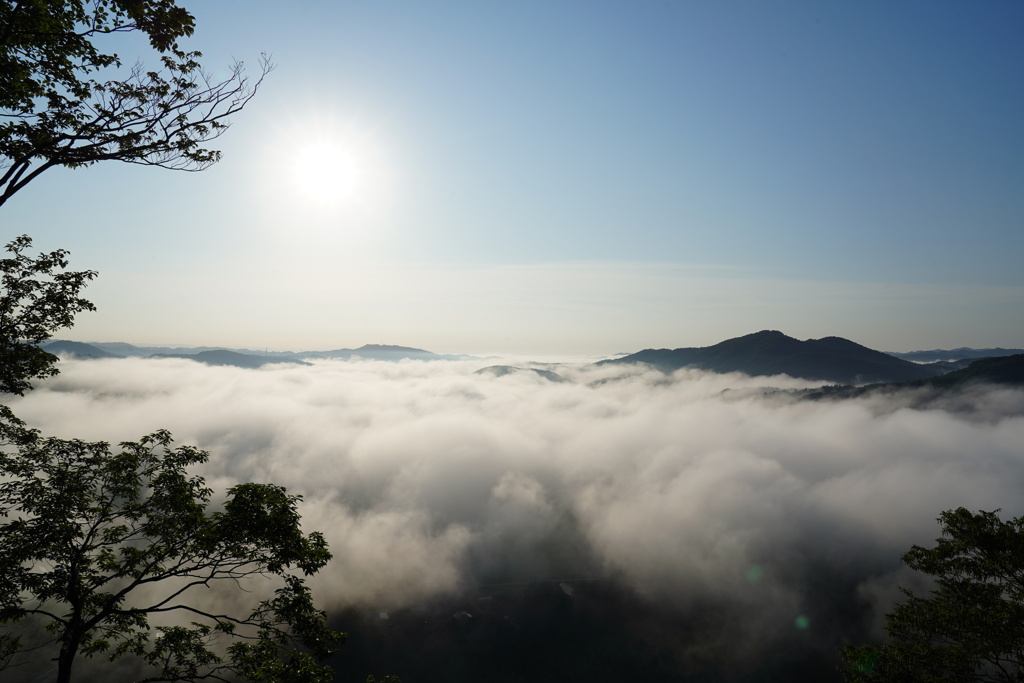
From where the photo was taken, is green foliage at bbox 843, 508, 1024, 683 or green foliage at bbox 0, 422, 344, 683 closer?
green foliage at bbox 0, 422, 344, 683

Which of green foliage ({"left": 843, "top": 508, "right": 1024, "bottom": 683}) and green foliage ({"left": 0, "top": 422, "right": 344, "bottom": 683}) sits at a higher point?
green foliage ({"left": 0, "top": 422, "right": 344, "bottom": 683})

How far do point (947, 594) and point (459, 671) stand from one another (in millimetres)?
175543

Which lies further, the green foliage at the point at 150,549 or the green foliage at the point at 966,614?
the green foliage at the point at 966,614

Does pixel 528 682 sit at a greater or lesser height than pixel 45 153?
lesser

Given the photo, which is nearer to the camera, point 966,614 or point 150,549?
point 150,549

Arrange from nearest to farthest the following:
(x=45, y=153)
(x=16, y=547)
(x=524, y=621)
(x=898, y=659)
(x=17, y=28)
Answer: (x=17, y=28) → (x=45, y=153) → (x=16, y=547) → (x=898, y=659) → (x=524, y=621)

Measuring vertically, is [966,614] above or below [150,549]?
below

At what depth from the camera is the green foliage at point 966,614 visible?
23359 mm

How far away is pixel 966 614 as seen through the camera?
24484 mm

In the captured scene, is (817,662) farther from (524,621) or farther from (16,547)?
(16,547)

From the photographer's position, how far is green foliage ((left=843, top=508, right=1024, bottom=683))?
23359 mm

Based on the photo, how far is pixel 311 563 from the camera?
15.8m

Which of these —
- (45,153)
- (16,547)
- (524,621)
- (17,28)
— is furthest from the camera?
(524,621)

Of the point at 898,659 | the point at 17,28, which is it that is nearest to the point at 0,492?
the point at 17,28
